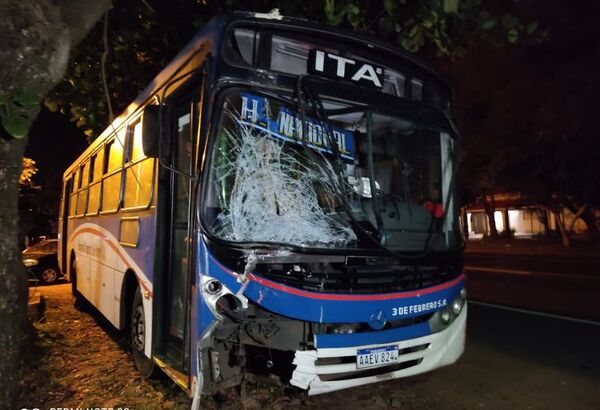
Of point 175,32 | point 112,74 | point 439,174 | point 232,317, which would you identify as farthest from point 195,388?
point 112,74

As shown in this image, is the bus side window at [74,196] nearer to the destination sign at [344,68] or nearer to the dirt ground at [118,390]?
the dirt ground at [118,390]

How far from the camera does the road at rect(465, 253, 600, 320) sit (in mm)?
9438

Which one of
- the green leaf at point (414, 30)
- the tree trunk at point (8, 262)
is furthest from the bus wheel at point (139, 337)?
the green leaf at point (414, 30)

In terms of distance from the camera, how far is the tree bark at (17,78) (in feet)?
10.5

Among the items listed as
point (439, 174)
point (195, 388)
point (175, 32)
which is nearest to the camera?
point (195, 388)

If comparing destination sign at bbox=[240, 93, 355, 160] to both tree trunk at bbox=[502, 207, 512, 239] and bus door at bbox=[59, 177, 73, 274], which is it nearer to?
bus door at bbox=[59, 177, 73, 274]

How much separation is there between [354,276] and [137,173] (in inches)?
113

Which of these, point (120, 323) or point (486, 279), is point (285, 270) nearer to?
point (120, 323)

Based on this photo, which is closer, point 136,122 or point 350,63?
point 350,63

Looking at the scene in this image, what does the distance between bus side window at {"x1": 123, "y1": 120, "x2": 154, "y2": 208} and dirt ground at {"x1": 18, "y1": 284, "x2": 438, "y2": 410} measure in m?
2.00

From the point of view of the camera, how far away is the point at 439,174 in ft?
15.9

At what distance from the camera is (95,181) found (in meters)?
7.94

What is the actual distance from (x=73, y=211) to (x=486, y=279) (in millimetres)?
10831

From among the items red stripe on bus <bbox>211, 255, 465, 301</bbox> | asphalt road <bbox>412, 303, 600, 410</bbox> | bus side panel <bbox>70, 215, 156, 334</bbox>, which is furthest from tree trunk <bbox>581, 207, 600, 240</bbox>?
red stripe on bus <bbox>211, 255, 465, 301</bbox>
